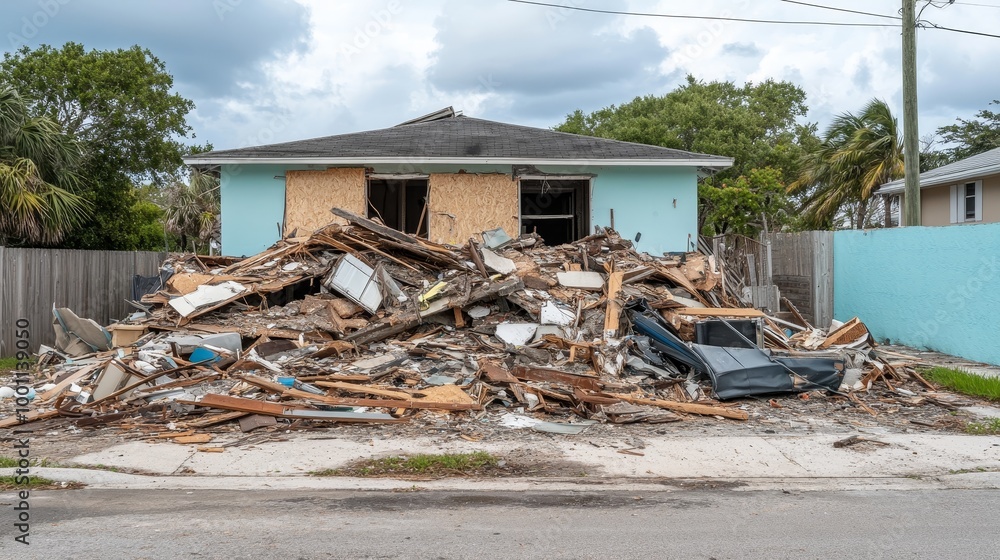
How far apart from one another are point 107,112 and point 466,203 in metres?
16.6

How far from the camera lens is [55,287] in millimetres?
12617

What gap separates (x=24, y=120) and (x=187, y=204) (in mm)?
12426

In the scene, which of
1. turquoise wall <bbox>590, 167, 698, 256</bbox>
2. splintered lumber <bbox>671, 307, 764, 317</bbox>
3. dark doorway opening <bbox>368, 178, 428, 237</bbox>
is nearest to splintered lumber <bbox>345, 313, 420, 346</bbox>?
splintered lumber <bbox>671, 307, 764, 317</bbox>

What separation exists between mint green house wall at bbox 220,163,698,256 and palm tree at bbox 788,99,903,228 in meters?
13.0

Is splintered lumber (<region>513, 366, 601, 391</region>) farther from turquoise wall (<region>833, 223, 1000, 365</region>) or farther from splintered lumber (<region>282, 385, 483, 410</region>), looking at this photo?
turquoise wall (<region>833, 223, 1000, 365</region>)

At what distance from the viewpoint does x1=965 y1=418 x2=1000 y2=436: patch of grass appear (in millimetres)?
7605

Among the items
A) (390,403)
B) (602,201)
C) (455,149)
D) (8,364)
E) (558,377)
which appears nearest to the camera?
(390,403)

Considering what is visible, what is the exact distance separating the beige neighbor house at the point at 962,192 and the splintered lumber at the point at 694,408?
1564 centimetres

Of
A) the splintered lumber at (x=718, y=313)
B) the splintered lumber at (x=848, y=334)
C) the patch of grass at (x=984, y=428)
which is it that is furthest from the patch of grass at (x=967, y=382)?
the splintered lumber at (x=718, y=313)

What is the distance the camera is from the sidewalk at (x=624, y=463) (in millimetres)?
5992

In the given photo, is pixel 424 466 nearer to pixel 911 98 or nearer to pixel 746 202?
pixel 911 98

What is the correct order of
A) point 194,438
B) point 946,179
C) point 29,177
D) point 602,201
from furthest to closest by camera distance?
1. point 946,179
2. point 602,201
3. point 29,177
4. point 194,438

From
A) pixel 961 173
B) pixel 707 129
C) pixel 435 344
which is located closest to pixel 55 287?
pixel 435 344

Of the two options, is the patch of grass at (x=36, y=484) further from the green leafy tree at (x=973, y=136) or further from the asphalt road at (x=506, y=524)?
the green leafy tree at (x=973, y=136)
